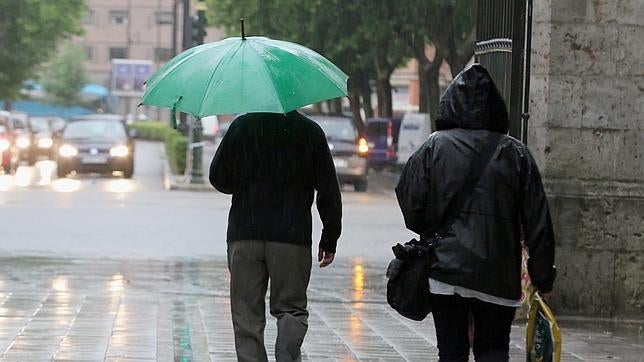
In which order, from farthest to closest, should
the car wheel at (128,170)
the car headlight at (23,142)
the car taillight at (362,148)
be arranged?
1. the car headlight at (23,142)
2. the car wheel at (128,170)
3. the car taillight at (362,148)

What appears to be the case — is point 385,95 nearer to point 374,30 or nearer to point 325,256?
point 374,30

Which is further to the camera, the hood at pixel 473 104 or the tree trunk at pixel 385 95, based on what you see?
the tree trunk at pixel 385 95

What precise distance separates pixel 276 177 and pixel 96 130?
28930mm

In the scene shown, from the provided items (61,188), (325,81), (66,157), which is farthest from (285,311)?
(66,157)

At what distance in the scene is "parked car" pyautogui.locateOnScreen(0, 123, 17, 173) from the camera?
1460 inches

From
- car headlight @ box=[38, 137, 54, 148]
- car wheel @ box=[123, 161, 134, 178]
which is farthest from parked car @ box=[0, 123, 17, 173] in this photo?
car headlight @ box=[38, 137, 54, 148]

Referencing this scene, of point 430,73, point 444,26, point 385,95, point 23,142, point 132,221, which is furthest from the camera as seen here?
point 385,95

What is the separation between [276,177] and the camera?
7023 mm

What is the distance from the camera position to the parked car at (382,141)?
47625 millimetres

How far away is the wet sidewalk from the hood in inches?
122

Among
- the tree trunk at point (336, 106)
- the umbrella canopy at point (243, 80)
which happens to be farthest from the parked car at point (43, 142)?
the umbrella canopy at point (243, 80)

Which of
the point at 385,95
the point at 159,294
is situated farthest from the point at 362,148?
the point at 159,294

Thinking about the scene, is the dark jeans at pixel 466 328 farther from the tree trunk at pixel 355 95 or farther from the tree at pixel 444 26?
the tree trunk at pixel 355 95

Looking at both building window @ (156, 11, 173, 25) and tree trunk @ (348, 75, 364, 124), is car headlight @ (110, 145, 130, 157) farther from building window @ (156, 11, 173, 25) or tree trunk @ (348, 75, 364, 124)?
tree trunk @ (348, 75, 364, 124)
